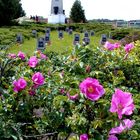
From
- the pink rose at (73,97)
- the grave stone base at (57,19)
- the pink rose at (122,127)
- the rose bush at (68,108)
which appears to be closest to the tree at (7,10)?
the grave stone base at (57,19)

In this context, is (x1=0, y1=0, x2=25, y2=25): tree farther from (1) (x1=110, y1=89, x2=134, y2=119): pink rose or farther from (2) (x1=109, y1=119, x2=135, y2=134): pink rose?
(1) (x1=110, y1=89, x2=134, y2=119): pink rose

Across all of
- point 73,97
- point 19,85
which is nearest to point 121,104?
point 73,97

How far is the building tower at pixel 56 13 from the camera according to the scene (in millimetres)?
56688

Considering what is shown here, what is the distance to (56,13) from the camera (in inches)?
2275

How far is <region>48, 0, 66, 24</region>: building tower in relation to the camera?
5669 centimetres

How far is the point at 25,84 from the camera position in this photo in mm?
3127

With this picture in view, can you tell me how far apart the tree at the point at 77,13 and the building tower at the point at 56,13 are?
1.24 metres

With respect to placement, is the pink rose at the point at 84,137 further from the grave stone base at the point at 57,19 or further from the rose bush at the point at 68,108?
the grave stone base at the point at 57,19

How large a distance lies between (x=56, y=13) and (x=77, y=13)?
8.39ft

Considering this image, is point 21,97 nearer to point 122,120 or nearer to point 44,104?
point 44,104

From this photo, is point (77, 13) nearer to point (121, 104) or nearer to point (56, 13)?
point (56, 13)

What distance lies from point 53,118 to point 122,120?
566mm

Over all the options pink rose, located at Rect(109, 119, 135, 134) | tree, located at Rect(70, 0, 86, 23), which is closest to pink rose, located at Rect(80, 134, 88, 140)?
pink rose, located at Rect(109, 119, 135, 134)

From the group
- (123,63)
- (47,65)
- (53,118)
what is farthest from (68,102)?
(123,63)
